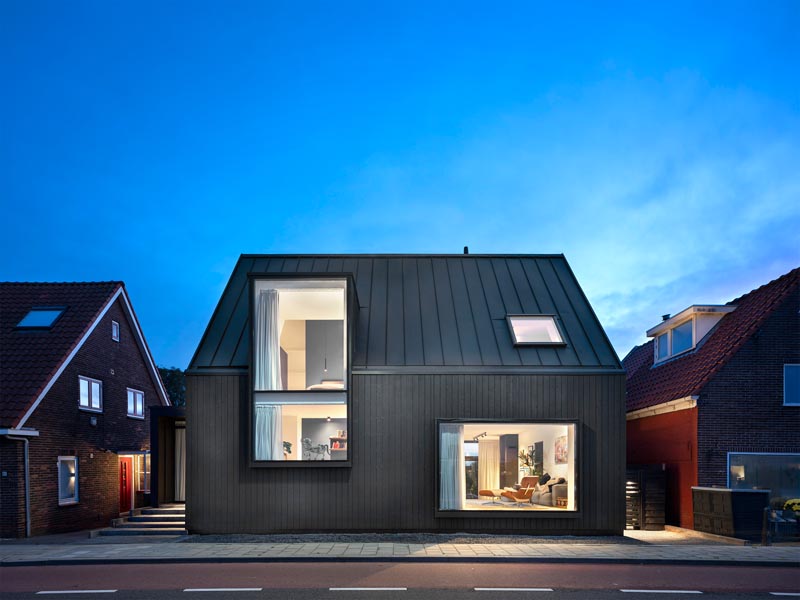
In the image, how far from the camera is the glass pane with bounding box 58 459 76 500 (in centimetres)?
1998

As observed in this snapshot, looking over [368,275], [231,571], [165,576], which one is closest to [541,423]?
[368,275]

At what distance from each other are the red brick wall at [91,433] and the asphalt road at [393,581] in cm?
682

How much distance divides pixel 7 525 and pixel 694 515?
1723cm

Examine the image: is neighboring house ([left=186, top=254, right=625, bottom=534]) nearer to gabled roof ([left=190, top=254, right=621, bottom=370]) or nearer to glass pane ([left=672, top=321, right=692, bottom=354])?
gabled roof ([left=190, top=254, right=621, bottom=370])

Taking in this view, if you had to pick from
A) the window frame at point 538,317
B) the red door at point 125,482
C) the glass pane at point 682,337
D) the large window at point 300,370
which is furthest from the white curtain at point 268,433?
the glass pane at point 682,337

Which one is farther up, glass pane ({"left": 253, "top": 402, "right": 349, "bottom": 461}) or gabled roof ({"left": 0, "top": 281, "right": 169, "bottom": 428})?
gabled roof ({"left": 0, "top": 281, "right": 169, "bottom": 428})

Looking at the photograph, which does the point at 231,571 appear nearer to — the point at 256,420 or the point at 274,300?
the point at 256,420

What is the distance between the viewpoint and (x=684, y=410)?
1812 cm

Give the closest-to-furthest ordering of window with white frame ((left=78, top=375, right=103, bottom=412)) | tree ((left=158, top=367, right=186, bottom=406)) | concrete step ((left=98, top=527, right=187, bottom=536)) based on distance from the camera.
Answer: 1. concrete step ((left=98, top=527, right=187, bottom=536))
2. window with white frame ((left=78, top=375, right=103, bottom=412))
3. tree ((left=158, top=367, right=186, bottom=406))

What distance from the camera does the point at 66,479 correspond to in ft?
66.9

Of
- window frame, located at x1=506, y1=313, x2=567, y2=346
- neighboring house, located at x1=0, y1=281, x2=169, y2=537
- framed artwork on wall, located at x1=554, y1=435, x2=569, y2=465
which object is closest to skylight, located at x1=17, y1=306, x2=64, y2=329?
neighboring house, located at x1=0, y1=281, x2=169, y2=537

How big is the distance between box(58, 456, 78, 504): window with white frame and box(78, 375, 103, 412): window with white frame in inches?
68.3

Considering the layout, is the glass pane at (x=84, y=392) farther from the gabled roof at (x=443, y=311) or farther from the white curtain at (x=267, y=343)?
the white curtain at (x=267, y=343)

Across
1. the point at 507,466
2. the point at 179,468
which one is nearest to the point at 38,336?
the point at 179,468
